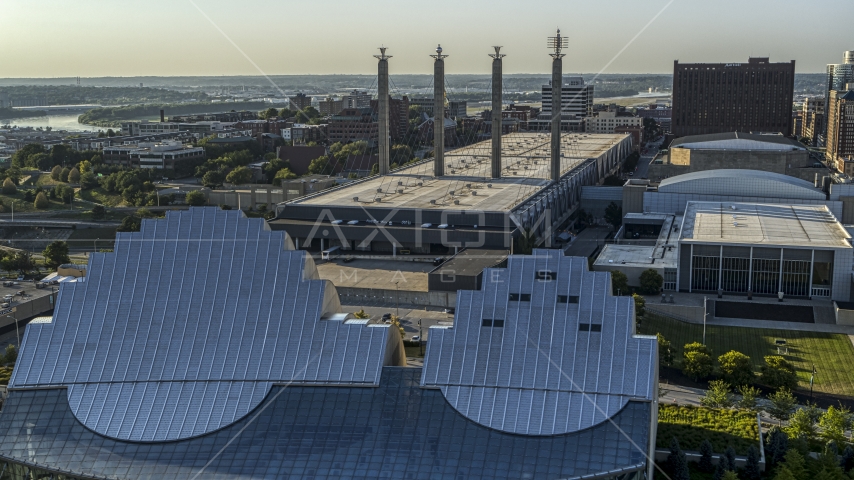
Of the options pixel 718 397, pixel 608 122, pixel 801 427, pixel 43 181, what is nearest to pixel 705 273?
pixel 718 397

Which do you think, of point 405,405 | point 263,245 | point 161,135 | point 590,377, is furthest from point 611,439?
point 161,135

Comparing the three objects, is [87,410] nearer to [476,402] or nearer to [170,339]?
[170,339]

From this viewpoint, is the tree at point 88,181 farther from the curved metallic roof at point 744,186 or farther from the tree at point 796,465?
the tree at point 796,465

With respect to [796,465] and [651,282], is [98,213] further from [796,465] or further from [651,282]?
[796,465]

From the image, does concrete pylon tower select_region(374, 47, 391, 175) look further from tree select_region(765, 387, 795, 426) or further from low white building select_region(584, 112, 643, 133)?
low white building select_region(584, 112, 643, 133)

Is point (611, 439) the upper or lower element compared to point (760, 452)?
upper

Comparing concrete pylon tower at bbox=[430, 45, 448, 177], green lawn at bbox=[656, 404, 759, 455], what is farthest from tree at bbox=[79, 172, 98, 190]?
green lawn at bbox=[656, 404, 759, 455]
